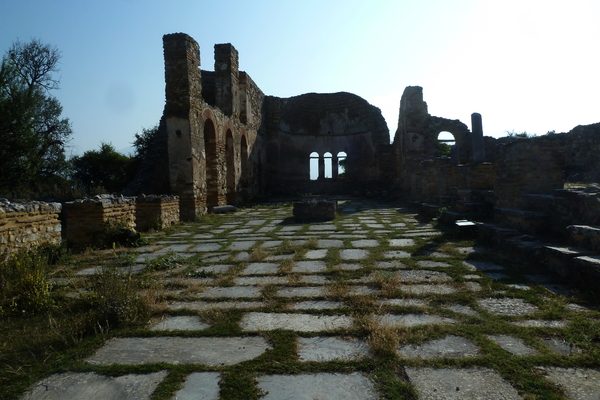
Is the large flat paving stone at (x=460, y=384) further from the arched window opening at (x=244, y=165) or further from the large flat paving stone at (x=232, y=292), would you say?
the arched window opening at (x=244, y=165)

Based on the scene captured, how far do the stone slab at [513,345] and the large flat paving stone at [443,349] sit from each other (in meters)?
0.18

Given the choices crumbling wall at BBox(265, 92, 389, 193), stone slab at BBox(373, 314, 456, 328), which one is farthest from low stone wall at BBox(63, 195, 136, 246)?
crumbling wall at BBox(265, 92, 389, 193)

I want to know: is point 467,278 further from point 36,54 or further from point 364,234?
point 36,54

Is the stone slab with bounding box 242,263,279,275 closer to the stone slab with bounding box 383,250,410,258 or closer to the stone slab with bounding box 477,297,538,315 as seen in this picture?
the stone slab with bounding box 383,250,410,258

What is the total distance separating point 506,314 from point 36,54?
93.2ft

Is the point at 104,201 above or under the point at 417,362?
above

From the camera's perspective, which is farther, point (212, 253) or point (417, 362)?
point (212, 253)

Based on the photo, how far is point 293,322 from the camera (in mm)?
2854

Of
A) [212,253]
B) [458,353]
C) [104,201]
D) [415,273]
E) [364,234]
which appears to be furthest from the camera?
[364,234]

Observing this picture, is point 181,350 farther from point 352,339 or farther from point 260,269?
point 260,269

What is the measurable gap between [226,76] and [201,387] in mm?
12997

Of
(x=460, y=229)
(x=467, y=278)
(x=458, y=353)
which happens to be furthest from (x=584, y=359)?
(x=460, y=229)

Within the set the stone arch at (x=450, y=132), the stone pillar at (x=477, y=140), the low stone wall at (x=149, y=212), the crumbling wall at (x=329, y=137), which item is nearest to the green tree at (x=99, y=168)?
the crumbling wall at (x=329, y=137)

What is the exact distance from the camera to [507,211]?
5719 millimetres
